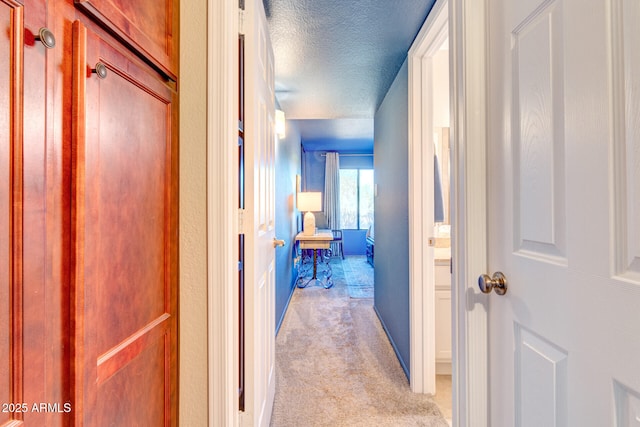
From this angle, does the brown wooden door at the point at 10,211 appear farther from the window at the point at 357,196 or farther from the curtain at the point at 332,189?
the window at the point at 357,196

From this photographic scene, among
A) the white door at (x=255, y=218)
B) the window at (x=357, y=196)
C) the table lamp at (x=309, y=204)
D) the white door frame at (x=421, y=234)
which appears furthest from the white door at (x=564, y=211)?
the window at (x=357, y=196)

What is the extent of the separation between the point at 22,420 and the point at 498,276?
1.12m

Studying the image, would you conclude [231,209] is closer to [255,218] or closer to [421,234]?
[255,218]

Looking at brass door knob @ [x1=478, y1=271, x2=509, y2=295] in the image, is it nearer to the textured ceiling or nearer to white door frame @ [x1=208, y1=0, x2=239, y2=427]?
white door frame @ [x1=208, y1=0, x2=239, y2=427]

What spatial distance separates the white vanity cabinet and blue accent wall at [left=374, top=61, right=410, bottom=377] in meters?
0.24

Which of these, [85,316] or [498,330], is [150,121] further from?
[498,330]

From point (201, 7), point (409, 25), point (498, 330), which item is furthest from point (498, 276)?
point (409, 25)

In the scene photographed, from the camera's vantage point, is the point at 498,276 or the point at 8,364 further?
the point at 498,276

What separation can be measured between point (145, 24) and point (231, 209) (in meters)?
0.57

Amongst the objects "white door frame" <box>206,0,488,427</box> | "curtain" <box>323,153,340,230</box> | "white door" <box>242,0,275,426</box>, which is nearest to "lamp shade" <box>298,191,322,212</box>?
"curtain" <box>323,153,340,230</box>

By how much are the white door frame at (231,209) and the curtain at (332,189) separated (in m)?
6.14

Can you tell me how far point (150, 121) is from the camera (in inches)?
32.4

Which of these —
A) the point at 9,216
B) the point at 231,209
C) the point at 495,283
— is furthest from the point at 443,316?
the point at 9,216

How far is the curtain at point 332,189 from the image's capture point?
7.14 meters
